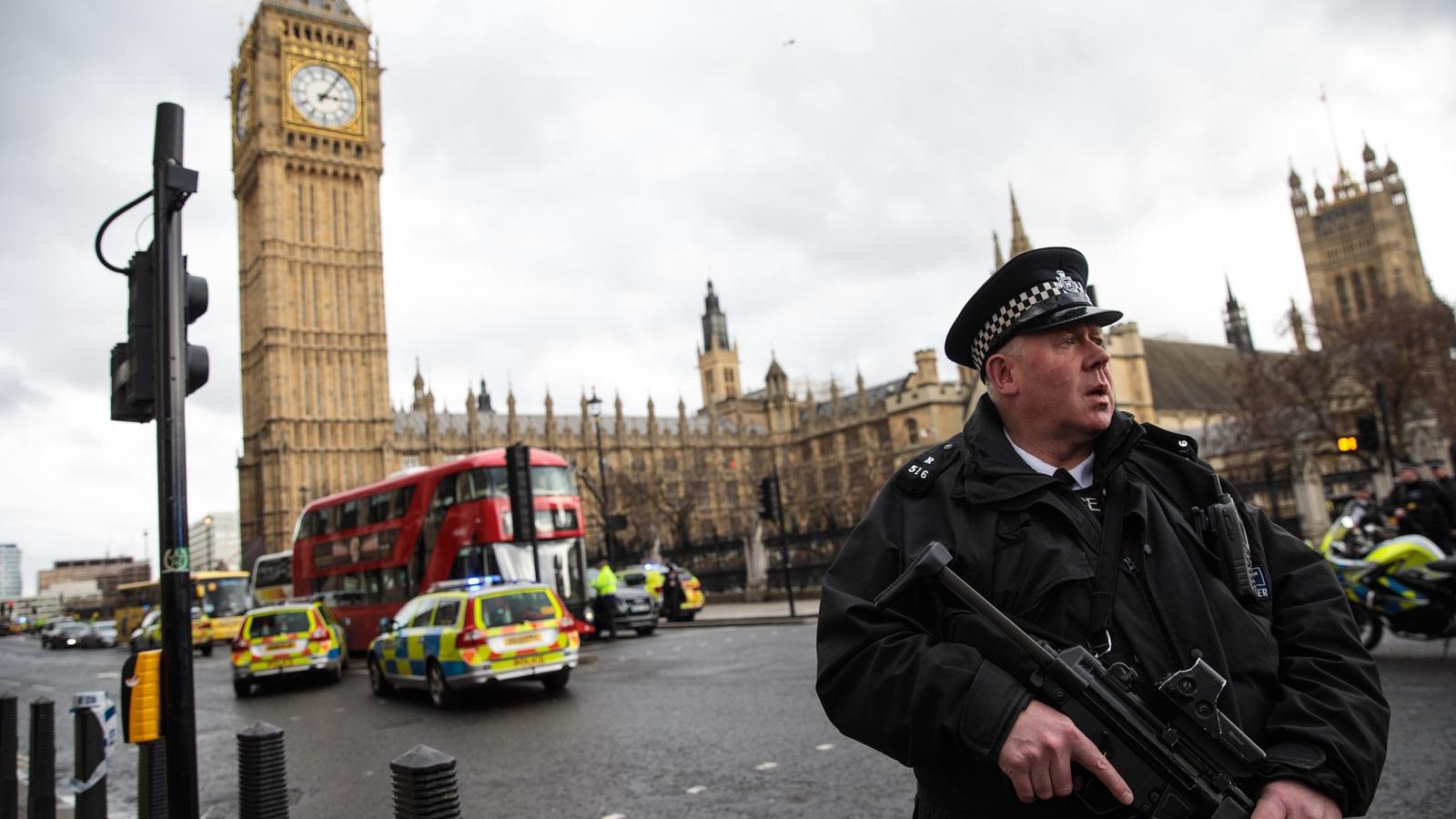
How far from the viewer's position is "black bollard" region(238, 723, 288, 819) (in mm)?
4305

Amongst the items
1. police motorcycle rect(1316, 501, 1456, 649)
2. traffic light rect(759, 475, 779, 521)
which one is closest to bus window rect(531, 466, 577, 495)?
traffic light rect(759, 475, 779, 521)

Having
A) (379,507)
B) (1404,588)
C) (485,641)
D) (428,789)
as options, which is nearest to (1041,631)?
(428,789)

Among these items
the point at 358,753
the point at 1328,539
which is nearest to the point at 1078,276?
the point at 358,753

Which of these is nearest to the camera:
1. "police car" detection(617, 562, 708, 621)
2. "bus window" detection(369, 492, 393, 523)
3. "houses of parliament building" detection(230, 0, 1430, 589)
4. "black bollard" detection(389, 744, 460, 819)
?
"black bollard" detection(389, 744, 460, 819)

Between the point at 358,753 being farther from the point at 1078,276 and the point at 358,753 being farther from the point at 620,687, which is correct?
the point at 1078,276

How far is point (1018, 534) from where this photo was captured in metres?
1.91

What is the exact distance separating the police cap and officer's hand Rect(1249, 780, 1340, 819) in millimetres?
949

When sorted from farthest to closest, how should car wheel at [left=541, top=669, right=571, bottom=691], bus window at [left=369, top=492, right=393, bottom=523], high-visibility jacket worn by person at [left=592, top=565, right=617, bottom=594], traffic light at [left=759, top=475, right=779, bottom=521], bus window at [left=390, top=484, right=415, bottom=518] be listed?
traffic light at [left=759, top=475, right=779, bottom=521] → bus window at [left=369, top=492, right=393, bottom=523] → high-visibility jacket worn by person at [left=592, top=565, right=617, bottom=594] → bus window at [left=390, top=484, right=415, bottom=518] → car wheel at [left=541, top=669, right=571, bottom=691]

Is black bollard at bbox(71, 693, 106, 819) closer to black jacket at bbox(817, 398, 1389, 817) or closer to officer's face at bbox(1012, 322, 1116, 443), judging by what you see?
black jacket at bbox(817, 398, 1389, 817)

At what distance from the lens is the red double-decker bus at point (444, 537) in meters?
18.0

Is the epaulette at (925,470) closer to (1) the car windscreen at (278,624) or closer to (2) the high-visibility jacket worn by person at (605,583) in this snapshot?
(1) the car windscreen at (278,624)

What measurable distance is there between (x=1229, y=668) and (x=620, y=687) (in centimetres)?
995

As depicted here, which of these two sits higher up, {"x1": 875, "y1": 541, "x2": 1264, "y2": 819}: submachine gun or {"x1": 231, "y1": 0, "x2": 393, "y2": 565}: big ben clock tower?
{"x1": 231, "y1": 0, "x2": 393, "y2": 565}: big ben clock tower

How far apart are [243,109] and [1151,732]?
77635 millimetres
